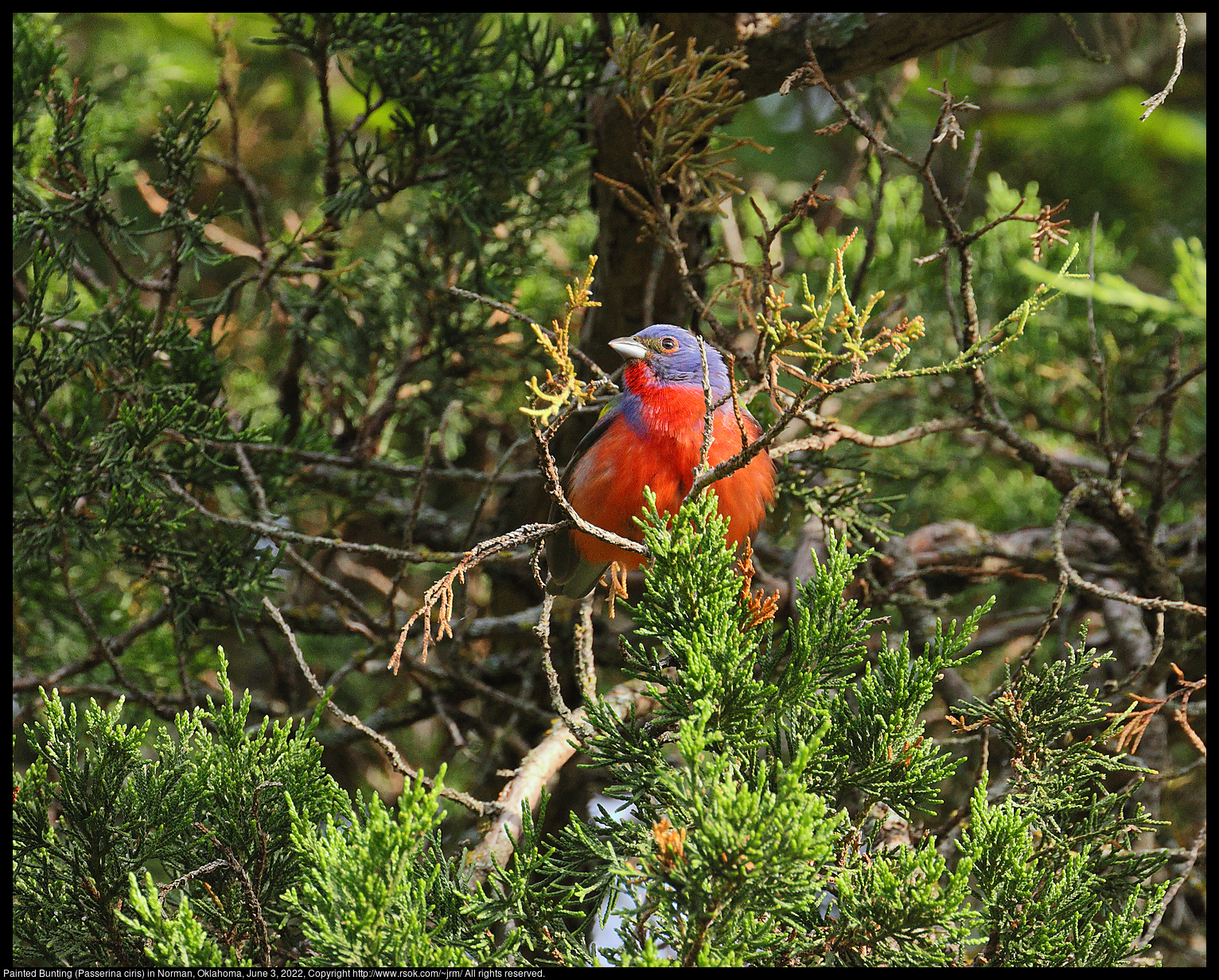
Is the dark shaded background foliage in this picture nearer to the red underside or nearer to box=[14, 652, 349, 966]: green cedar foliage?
the red underside

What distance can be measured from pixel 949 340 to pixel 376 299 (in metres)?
3.06

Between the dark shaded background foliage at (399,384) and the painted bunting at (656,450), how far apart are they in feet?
1.06

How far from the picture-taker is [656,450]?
3.04 meters

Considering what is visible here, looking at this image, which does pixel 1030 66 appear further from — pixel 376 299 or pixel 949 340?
pixel 376 299

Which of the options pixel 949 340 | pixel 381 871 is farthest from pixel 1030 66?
pixel 381 871

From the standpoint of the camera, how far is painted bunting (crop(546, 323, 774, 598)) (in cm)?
297

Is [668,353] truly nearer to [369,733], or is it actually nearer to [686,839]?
[369,733]

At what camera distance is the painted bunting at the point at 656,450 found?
9.73 ft

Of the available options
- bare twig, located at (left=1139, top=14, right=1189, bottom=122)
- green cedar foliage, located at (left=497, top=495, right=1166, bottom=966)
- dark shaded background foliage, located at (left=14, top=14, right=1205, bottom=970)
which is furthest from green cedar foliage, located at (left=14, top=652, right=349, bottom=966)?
bare twig, located at (left=1139, top=14, right=1189, bottom=122)

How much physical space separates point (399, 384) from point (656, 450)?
140 cm

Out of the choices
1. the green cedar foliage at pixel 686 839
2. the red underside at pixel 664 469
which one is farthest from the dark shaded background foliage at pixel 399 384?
the green cedar foliage at pixel 686 839

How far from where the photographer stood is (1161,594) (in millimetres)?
3238

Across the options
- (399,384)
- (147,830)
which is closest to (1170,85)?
(399,384)

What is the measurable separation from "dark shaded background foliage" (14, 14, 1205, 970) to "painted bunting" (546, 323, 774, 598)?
0.32 metres
